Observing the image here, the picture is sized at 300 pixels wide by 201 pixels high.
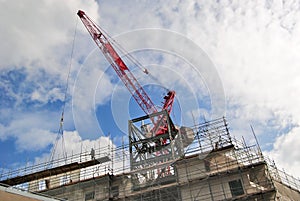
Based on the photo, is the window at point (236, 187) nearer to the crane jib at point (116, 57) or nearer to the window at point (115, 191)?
the window at point (115, 191)

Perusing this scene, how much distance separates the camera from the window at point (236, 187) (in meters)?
26.7

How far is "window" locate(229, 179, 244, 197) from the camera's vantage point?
2669cm

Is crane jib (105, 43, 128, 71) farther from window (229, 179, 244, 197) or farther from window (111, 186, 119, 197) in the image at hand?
window (229, 179, 244, 197)

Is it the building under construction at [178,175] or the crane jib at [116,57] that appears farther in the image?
the crane jib at [116,57]

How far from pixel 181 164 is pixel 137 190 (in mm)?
5668

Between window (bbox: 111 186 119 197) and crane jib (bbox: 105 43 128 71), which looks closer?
window (bbox: 111 186 119 197)

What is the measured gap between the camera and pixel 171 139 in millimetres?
34281

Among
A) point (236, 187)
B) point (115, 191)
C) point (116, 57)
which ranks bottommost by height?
point (236, 187)

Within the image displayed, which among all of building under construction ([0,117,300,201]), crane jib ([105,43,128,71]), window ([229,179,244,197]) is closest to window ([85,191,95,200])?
building under construction ([0,117,300,201])

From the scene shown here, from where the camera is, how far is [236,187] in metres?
27.0

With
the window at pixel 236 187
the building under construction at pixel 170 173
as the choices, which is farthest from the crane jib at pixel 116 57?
the window at pixel 236 187

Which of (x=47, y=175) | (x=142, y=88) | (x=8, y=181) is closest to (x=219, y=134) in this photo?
(x=142, y=88)

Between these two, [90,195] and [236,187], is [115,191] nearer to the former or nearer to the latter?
[90,195]

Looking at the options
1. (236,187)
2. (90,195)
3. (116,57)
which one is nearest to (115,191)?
(90,195)
